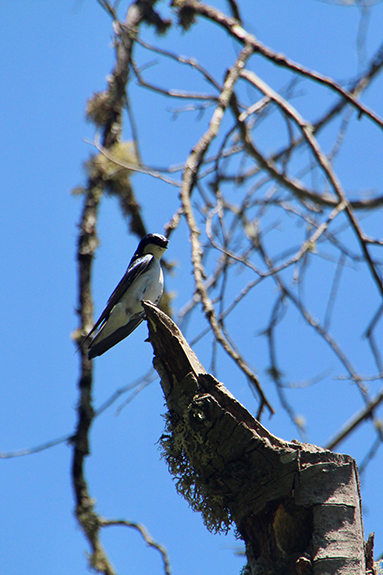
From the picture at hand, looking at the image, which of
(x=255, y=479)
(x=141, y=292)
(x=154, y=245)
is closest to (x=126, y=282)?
(x=141, y=292)

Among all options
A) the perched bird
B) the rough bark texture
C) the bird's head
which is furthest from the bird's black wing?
the rough bark texture

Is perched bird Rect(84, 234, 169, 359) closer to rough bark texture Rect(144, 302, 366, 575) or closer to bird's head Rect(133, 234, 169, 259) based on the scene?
bird's head Rect(133, 234, 169, 259)

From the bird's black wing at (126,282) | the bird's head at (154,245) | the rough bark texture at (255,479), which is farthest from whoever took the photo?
the bird's head at (154,245)

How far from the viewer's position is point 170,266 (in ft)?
17.4

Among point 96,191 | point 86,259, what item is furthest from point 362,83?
point 86,259

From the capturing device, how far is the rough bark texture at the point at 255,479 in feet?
6.53

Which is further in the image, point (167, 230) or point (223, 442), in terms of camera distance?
point (167, 230)

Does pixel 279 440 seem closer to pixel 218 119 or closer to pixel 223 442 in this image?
pixel 223 442

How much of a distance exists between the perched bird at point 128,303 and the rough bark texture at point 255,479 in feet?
5.39

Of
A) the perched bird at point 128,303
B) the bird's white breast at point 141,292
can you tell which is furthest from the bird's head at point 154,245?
the bird's white breast at point 141,292

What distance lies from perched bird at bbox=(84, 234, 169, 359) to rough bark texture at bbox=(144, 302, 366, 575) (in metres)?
1.64

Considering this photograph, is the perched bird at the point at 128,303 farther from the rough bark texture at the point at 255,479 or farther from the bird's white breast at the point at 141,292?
the rough bark texture at the point at 255,479

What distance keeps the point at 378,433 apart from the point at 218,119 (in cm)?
214

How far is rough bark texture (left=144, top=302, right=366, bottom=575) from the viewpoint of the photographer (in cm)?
199
